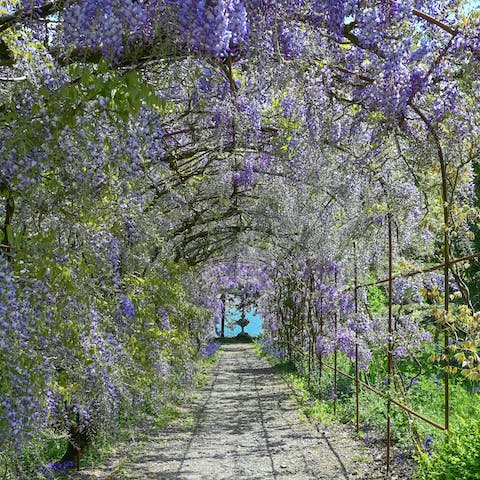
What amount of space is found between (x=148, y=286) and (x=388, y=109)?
10.8ft

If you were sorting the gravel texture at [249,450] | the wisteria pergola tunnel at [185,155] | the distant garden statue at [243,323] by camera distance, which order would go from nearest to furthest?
1. the wisteria pergola tunnel at [185,155]
2. the gravel texture at [249,450]
3. the distant garden statue at [243,323]

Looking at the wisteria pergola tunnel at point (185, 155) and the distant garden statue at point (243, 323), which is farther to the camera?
the distant garden statue at point (243, 323)

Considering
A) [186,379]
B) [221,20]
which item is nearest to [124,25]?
[221,20]

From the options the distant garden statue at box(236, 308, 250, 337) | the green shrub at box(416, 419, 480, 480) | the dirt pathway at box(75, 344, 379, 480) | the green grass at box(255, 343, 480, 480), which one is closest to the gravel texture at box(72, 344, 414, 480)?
the dirt pathway at box(75, 344, 379, 480)

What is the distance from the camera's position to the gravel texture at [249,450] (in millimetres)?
5688

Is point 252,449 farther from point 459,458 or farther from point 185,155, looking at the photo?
point 459,458

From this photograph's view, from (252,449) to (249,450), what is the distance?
0.05m

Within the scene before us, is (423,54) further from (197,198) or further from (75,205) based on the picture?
(197,198)

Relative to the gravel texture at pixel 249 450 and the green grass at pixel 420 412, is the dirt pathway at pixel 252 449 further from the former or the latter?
the green grass at pixel 420 412

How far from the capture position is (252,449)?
6.86 m

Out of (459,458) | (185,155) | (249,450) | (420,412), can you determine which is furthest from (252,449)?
(459,458)

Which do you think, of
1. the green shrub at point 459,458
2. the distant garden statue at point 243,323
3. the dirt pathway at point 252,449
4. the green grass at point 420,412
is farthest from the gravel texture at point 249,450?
the distant garden statue at point 243,323

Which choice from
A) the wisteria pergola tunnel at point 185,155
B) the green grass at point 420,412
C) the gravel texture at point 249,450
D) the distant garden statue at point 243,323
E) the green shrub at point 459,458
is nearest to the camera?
the wisteria pergola tunnel at point 185,155

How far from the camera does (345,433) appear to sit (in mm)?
7105
